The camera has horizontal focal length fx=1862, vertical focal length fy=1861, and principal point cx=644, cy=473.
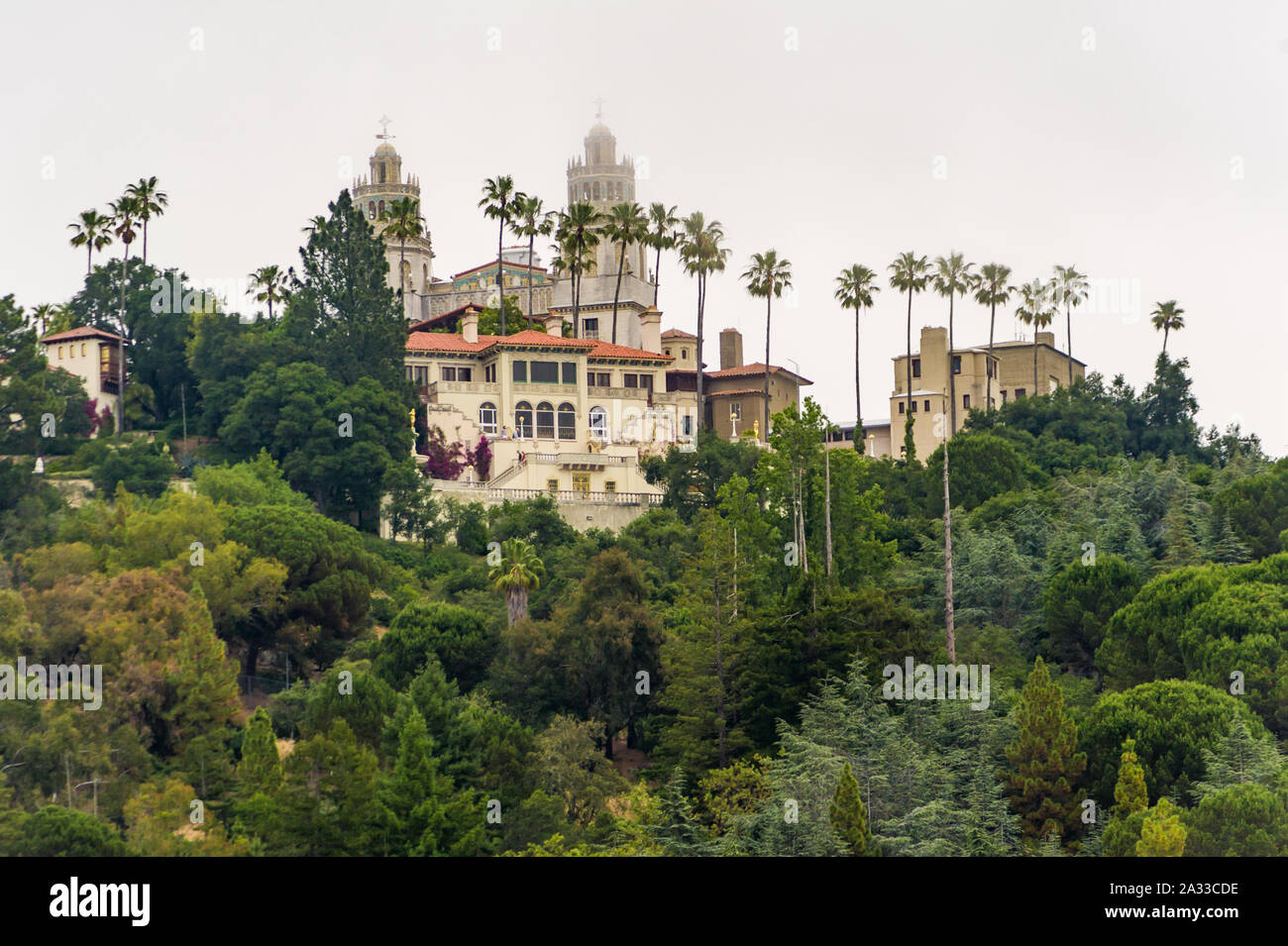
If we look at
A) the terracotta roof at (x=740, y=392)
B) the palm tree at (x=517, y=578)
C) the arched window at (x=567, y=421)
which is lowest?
the palm tree at (x=517, y=578)

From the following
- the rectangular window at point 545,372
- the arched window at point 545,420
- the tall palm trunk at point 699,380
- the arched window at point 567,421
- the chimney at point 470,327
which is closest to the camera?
the arched window at point 545,420

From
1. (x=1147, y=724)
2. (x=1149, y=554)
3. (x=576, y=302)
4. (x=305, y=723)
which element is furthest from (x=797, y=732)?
(x=576, y=302)

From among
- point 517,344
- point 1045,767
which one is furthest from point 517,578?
point 517,344

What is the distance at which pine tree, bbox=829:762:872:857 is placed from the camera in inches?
1553

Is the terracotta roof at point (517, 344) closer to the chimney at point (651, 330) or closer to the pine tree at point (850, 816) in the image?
the chimney at point (651, 330)

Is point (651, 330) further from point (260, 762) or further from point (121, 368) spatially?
point (260, 762)

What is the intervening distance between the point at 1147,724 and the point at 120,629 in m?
28.1

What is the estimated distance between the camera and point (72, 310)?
284 ft

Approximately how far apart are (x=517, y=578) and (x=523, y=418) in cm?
2666

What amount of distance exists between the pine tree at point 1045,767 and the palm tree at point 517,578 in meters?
19.4

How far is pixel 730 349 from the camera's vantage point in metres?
103

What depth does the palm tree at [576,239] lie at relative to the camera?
9462cm

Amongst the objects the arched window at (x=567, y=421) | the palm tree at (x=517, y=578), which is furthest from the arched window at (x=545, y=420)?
the palm tree at (x=517, y=578)
